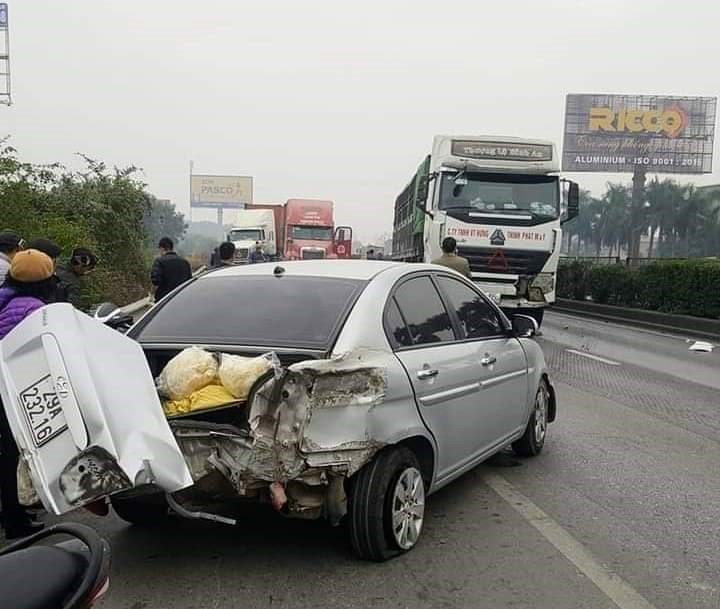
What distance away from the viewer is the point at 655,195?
91.8 meters

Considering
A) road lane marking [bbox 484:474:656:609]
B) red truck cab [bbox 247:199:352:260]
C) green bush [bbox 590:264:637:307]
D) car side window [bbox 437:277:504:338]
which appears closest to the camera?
road lane marking [bbox 484:474:656:609]

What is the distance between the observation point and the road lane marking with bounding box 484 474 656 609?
363 cm

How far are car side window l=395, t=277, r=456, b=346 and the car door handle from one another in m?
0.19

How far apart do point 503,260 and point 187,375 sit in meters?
11.5

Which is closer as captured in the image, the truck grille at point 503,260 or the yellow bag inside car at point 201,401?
the yellow bag inside car at point 201,401

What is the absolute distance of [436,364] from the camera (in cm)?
442

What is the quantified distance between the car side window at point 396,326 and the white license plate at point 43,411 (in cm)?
184

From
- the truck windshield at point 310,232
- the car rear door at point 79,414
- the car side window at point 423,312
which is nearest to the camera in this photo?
the car rear door at point 79,414

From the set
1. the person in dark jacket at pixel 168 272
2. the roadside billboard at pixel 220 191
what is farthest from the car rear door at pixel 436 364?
the roadside billboard at pixel 220 191

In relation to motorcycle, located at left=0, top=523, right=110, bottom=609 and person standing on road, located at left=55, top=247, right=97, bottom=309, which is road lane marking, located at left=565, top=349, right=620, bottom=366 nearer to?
person standing on road, located at left=55, top=247, right=97, bottom=309

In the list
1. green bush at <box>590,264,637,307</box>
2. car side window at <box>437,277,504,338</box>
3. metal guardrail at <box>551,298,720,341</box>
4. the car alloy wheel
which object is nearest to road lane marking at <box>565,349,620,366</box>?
metal guardrail at <box>551,298,720,341</box>

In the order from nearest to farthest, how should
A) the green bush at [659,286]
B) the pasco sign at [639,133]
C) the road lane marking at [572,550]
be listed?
the road lane marking at [572,550], the green bush at [659,286], the pasco sign at [639,133]

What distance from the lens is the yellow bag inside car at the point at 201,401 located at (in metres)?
3.67

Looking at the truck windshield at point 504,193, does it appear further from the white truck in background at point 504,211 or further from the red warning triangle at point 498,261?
the red warning triangle at point 498,261
